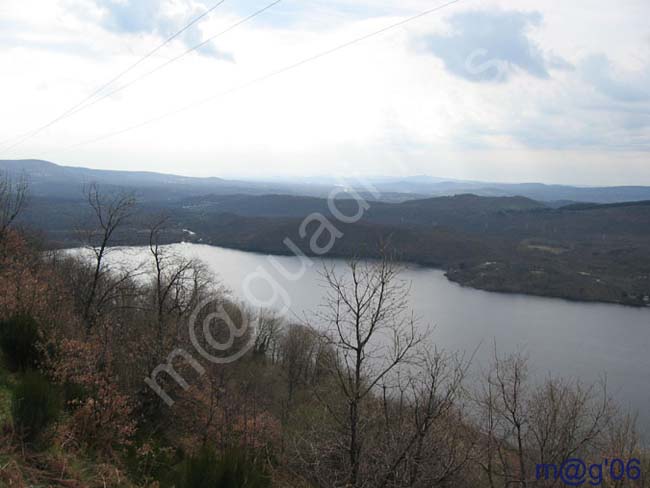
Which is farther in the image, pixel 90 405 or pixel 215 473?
pixel 90 405

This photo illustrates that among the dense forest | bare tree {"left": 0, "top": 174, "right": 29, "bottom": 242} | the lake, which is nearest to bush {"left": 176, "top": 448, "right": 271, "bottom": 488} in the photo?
the dense forest

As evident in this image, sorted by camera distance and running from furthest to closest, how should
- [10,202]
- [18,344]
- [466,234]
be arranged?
[466,234] → [10,202] → [18,344]

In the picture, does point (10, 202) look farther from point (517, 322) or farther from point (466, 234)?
point (466, 234)

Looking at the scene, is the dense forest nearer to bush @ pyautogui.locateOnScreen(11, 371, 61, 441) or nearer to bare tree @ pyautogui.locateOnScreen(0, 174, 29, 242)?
bush @ pyautogui.locateOnScreen(11, 371, 61, 441)

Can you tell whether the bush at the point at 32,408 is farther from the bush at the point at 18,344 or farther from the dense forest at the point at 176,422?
the bush at the point at 18,344

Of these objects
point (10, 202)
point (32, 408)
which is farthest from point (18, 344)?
point (10, 202)

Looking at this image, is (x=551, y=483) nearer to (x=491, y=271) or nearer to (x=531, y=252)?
(x=491, y=271)
